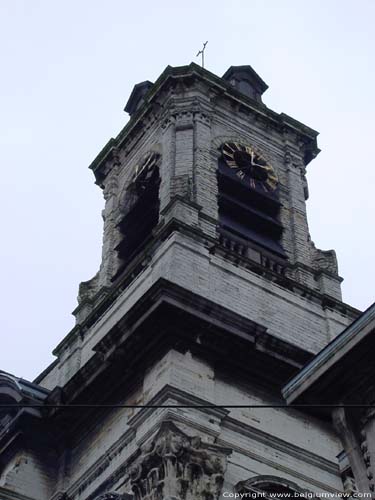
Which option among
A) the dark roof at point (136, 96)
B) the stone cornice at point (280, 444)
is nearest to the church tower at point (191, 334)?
the stone cornice at point (280, 444)

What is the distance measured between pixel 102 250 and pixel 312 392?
1732cm

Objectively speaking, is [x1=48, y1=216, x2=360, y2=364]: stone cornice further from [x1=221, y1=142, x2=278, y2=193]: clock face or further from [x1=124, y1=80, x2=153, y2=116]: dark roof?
[x1=124, y1=80, x2=153, y2=116]: dark roof

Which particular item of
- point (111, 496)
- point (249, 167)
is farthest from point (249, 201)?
point (111, 496)

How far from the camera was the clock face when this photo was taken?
30.8m

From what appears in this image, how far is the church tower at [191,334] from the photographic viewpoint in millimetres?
21391

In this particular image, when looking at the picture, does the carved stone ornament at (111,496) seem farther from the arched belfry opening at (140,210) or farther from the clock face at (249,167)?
the clock face at (249,167)

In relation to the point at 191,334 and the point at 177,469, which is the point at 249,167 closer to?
the point at 191,334

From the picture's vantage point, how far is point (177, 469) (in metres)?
19.8

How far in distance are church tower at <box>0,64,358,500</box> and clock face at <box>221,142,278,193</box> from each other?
0.04 m

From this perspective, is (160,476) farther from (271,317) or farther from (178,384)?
(271,317)

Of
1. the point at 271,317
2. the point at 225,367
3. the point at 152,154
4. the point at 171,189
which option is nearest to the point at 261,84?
the point at 152,154

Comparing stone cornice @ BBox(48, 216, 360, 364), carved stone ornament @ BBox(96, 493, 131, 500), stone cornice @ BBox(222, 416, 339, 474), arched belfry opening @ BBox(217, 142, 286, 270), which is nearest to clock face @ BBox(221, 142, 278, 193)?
arched belfry opening @ BBox(217, 142, 286, 270)

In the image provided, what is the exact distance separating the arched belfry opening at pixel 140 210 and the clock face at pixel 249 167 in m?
2.09

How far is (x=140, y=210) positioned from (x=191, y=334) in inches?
347
